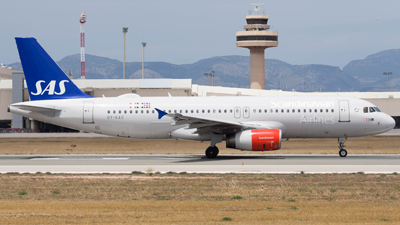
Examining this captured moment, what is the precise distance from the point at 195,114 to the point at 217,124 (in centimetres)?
260

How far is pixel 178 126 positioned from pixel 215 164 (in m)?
5.53

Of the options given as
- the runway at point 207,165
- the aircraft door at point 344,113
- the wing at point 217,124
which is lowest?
the runway at point 207,165

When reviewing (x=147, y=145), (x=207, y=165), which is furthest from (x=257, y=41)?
(x=207, y=165)

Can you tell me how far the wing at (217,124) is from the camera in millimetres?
31391

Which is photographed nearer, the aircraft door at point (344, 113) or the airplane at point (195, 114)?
the airplane at point (195, 114)

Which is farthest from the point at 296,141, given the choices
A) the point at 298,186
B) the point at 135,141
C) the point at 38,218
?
the point at 38,218

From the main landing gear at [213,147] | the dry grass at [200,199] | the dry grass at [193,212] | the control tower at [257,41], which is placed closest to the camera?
the dry grass at [193,212]

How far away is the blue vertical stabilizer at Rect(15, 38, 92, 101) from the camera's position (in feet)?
116

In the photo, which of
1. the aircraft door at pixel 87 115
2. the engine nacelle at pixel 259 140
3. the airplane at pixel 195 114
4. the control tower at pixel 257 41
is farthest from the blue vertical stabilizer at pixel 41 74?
the control tower at pixel 257 41

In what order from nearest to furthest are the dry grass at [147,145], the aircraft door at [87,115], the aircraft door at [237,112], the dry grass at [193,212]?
the dry grass at [193,212], the aircraft door at [237,112], the aircraft door at [87,115], the dry grass at [147,145]

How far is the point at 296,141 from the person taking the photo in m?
52.0

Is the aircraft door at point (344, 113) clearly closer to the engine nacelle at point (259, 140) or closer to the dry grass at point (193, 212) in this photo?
the engine nacelle at point (259, 140)

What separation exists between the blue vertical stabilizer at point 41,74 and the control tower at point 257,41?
379 feet

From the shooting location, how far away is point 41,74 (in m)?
35.6
